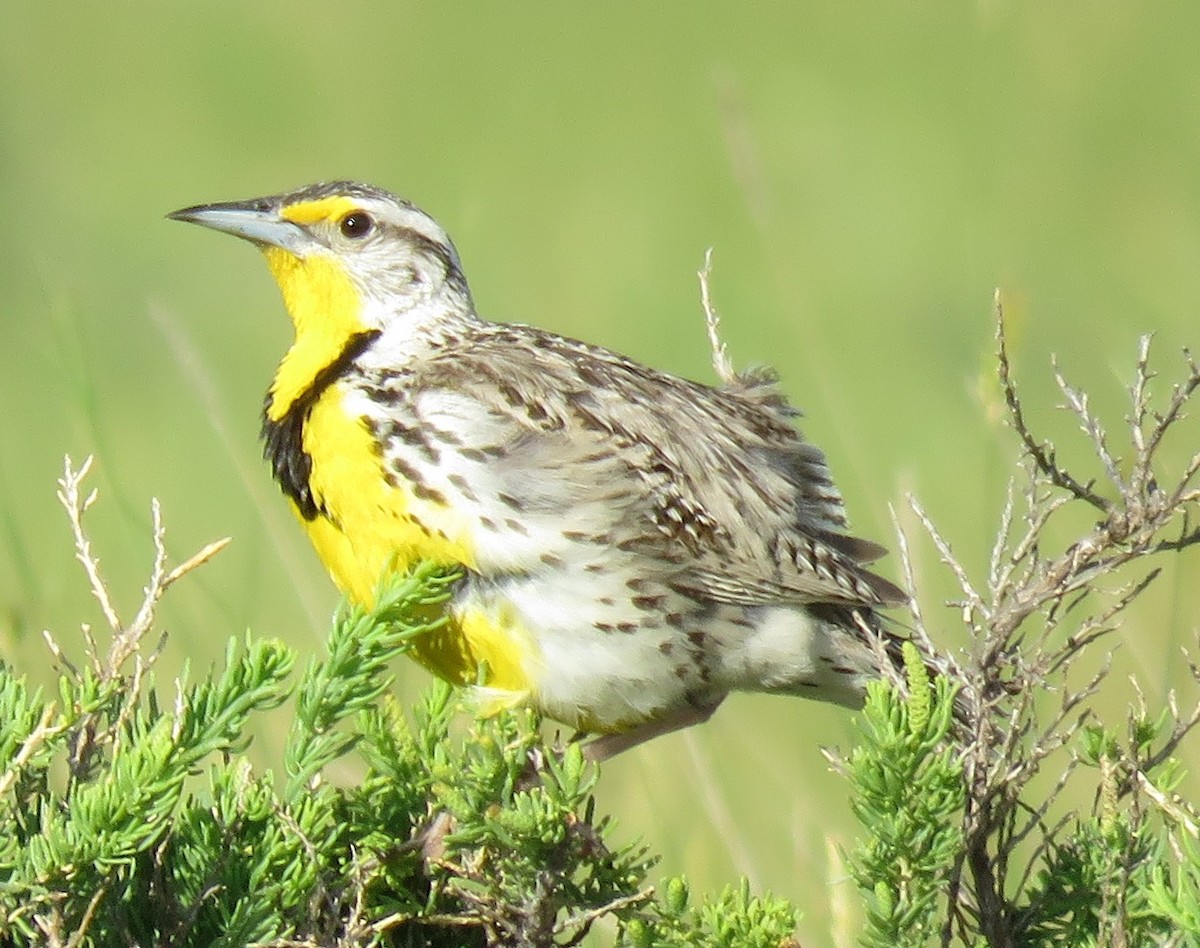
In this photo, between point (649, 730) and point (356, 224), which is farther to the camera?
point (356, 224)

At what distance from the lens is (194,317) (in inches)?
336

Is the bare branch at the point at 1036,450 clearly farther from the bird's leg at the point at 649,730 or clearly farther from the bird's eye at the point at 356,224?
the bird's eye at the point at 356,224

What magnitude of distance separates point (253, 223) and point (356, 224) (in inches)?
8.6

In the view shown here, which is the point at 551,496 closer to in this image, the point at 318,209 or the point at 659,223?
the point at 318,209

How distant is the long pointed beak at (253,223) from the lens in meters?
4.01

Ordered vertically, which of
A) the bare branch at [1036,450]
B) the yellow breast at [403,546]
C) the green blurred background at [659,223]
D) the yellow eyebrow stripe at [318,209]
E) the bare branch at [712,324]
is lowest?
the bare branch at [1036,450]

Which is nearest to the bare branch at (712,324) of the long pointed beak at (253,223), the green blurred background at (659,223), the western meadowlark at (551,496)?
the western meadowlark at (551,496)

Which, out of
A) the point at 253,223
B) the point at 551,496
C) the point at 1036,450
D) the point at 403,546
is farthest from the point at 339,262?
the point at 1036,450

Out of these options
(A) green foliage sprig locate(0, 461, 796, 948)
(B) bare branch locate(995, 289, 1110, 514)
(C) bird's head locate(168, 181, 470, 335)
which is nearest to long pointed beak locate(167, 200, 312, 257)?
(C) bird's head locate(168, 181, 470, 335)

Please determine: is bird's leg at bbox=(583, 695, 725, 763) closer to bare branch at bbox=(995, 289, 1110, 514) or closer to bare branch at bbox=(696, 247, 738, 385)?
bare branch at bbox=(696, 247, 738, 385)

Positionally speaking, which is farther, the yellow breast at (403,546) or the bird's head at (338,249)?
the bird's head at (338,249)

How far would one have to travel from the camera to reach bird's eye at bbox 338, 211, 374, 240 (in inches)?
A: 164

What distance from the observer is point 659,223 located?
31.3ft

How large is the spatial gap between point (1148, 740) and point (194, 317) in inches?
248
